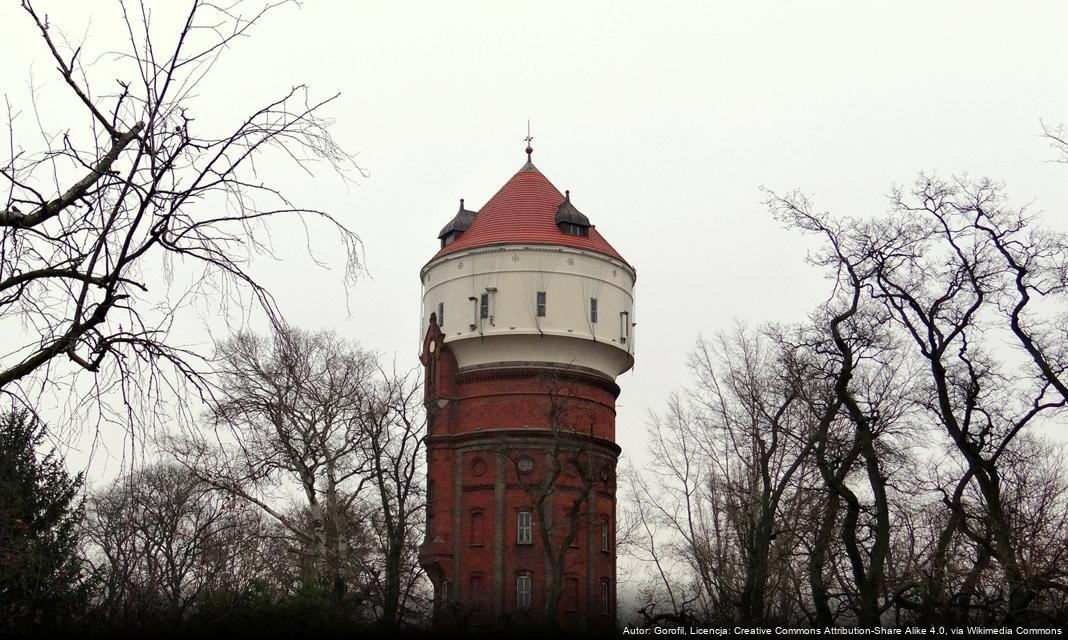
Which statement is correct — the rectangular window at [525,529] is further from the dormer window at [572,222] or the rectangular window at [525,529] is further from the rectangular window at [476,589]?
the dormer window at [572,222]

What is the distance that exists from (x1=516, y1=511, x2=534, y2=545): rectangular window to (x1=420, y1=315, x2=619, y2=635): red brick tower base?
0.11 feet

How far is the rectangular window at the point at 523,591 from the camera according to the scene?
38866 millimetres

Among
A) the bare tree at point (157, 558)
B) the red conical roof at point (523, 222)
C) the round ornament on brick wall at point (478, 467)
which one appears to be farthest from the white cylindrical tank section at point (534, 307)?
the bare tree at point (157, 558)

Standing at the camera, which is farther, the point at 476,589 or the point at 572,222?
the point at 572,222

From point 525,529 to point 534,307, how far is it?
7.16 meters

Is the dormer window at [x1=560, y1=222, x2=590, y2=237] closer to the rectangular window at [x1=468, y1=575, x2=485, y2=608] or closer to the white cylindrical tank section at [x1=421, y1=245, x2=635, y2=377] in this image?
the white cylindrical tank section at [x1=421, y1=245, x2=635, y2=377]

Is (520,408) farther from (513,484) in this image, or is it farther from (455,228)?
(455,228)

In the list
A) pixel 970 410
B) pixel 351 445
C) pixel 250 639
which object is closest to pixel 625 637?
pixel 250 639

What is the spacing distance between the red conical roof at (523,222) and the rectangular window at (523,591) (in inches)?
429

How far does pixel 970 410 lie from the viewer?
21.8 m

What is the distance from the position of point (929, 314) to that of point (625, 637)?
936cm

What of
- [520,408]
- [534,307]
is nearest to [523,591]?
[520,408]

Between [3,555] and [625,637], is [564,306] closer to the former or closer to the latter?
[625,637]

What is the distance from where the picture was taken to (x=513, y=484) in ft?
131
